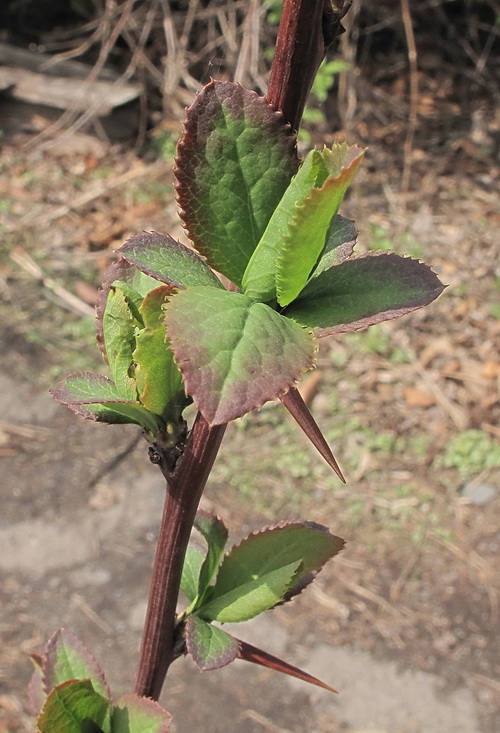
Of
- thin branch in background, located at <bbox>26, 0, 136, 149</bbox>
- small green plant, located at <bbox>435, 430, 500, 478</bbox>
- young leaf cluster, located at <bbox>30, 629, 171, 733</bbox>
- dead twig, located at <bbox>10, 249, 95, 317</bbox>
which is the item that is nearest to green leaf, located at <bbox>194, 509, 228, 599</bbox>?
young leaf cluster, located at <bbox>30, 629, 171, 733</bbox>

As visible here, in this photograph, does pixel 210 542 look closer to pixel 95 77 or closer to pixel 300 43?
pixel 300 43

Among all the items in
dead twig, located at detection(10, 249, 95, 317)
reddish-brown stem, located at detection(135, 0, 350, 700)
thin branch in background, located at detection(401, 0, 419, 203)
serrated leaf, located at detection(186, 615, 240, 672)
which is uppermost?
reddish-brown stem, located at detection(135, 0, 350, 700)

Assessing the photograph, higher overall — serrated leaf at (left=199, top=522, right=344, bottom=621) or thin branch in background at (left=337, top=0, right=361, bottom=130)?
serrated leaf at (left=199, top=522, right=344, bottom=621)

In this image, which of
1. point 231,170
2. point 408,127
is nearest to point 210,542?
point 231,170

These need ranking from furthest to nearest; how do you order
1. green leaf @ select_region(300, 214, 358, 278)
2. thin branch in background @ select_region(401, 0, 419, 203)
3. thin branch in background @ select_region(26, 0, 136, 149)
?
1. thin branch in background @ select_region(26, 0, 136, 149)
2. thin branch in background @ select_region(401, 0, 419, 203)
3. green leaf @ select_region(300, 214, 358, 278)

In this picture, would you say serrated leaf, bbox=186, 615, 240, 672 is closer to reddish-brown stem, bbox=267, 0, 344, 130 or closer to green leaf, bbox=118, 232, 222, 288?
green leaf, bbox=118, 232, 222, 288

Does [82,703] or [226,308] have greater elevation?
[226,308]

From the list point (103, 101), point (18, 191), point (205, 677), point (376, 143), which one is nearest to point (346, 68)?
point (376, 143)
